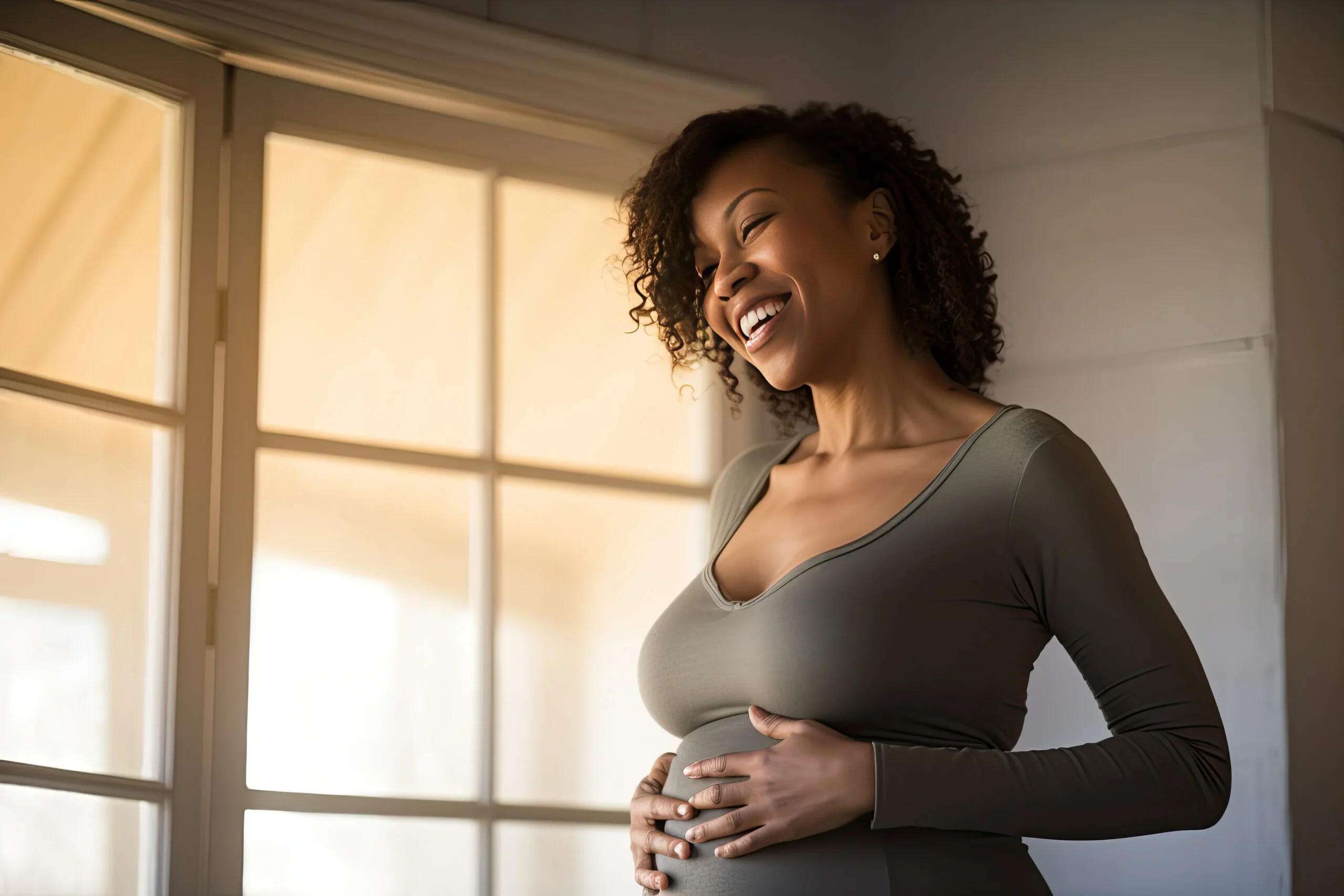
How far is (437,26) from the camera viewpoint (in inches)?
83.4

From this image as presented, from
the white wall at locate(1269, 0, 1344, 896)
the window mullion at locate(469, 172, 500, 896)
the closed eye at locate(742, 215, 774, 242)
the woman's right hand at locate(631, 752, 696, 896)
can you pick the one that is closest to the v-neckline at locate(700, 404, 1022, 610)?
the woman's right hand at locate(631, 752, 696, 896)

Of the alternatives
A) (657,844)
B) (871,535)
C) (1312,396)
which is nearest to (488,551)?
(657,844)

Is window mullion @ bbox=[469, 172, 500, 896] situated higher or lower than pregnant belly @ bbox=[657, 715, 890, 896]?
higher

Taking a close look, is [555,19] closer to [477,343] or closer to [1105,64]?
[477,343]

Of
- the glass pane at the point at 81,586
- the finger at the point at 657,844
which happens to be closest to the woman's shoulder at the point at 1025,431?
the finger at the point at 657,844

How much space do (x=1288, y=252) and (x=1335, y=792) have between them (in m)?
0.90

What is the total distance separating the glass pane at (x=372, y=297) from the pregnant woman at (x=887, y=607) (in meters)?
0.54

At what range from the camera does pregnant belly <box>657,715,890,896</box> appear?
1385 mm

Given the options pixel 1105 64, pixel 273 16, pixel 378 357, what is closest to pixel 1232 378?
pixel 1105 64

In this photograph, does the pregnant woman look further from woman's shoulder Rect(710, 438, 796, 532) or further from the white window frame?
the white window frame

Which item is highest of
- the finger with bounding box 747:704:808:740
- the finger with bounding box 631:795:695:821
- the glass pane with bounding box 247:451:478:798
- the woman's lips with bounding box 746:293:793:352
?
the woman's lips with bounding box 746:293:793:352

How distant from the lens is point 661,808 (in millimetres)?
1547

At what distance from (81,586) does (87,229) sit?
1.79 ft

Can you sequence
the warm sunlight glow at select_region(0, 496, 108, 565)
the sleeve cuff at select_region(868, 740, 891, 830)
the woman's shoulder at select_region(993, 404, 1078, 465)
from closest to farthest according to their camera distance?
the sleeve cuff at select_region(868, 740, 891, 830) < the woman's shoulder at select_region(993, 404, 1078, 465) < the warm sunlight glow at select_region(0, 496, 108, 565)
